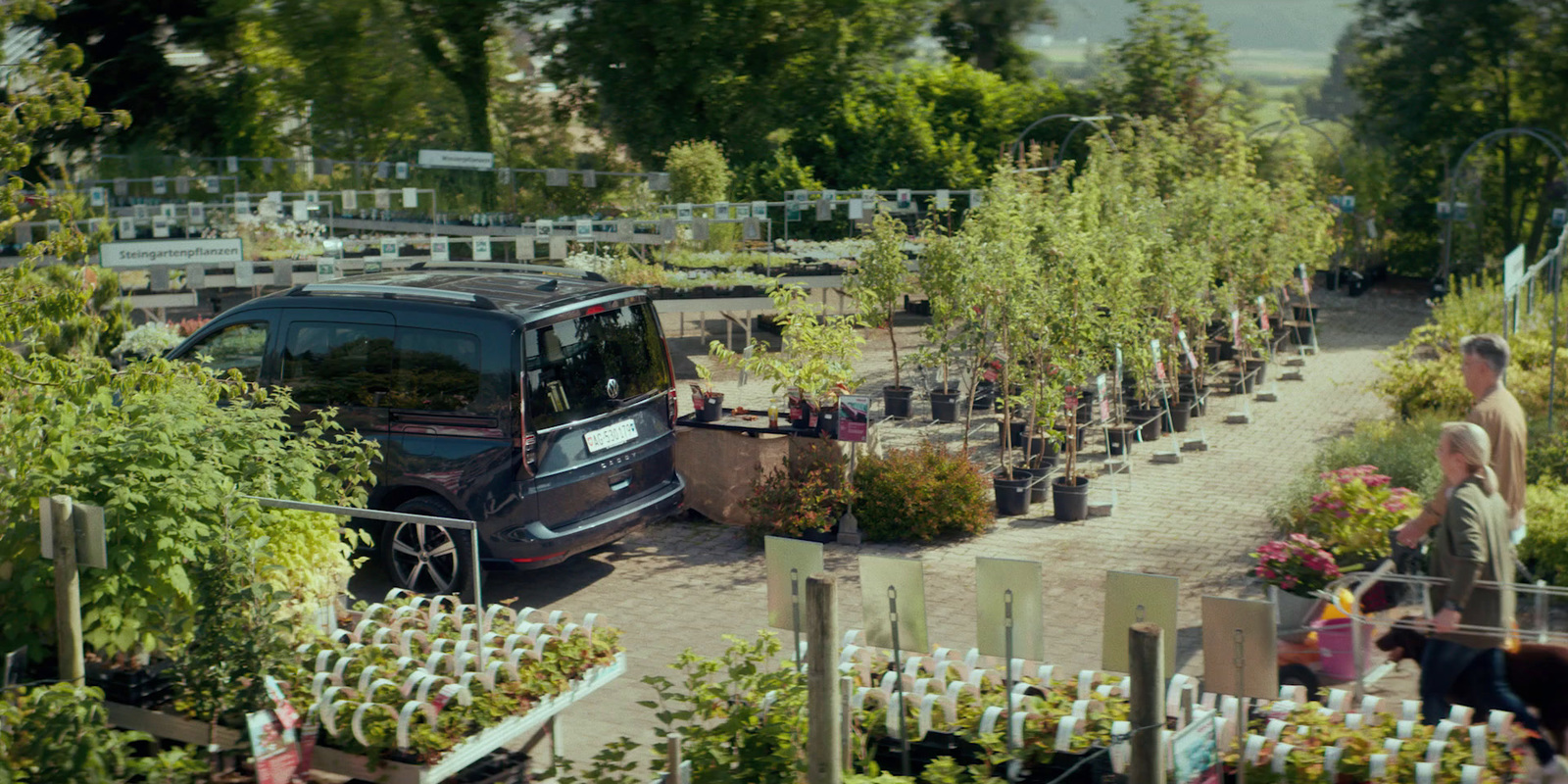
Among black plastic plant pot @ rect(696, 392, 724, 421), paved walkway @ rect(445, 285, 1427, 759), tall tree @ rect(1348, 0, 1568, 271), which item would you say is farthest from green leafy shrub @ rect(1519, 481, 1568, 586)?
tall tree @ rect(1348, 0, 1568, 271)

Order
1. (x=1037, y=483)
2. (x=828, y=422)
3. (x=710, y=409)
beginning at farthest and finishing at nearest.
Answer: (x=1037, y=483)
(x=710, y=409)
(x=828, y=422)

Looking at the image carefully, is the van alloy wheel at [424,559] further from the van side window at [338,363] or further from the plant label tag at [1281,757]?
the plant label tag at [1281,757]

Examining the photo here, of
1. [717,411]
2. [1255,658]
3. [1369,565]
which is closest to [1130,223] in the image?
[717,411]

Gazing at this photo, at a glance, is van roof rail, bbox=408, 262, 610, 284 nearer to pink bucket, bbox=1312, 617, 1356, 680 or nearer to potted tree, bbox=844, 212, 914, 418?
pink bucket, bbox=1312, 617, 1356, 680

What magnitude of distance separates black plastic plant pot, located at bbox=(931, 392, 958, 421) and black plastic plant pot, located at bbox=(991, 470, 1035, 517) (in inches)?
147

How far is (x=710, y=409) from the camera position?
10.1 metres

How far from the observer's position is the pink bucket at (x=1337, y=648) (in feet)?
17.4

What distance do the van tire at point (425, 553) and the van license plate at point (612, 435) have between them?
2.73 ft

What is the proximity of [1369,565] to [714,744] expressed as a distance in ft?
13.7

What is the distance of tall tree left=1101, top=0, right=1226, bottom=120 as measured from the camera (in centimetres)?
3123

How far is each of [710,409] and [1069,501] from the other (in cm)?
267

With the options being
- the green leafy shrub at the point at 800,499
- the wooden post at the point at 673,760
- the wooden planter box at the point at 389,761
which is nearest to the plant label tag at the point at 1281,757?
the wooden post at the point at 673,760

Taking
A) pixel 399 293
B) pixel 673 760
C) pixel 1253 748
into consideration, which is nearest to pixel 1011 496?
pixel 399 293

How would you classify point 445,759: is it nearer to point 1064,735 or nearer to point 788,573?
point 788,573
